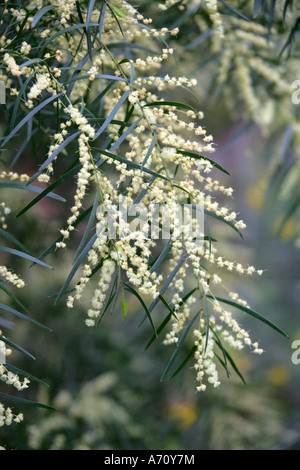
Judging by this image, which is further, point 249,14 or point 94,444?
point 94,444

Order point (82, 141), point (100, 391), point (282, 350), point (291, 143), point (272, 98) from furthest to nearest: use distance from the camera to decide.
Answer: point (282, 350), point (100, 391), point (272, 98), point (291, 143), point (82, 141)

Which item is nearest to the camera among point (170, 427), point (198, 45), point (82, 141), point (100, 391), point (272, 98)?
point (82, 141)

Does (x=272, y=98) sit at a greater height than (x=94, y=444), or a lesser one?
greater

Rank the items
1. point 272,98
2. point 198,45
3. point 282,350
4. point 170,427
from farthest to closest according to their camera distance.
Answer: point 282,350 → point 170,427 → point 198,45 → point 272,98

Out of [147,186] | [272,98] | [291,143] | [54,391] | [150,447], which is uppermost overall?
[272,98]

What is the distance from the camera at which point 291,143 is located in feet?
2.55

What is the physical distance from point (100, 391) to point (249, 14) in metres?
0.92

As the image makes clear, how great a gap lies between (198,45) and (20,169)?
683 mm

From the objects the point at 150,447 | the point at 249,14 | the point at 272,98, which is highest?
the point at 249,14

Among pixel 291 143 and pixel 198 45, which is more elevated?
pixel 198 45

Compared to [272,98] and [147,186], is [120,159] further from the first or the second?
[272,98]

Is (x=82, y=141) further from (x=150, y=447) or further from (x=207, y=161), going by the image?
(x=150, y=447)

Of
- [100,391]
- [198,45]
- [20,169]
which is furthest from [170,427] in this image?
[198,45]

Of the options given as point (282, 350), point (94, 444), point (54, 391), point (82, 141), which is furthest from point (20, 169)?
point (282, 350)
